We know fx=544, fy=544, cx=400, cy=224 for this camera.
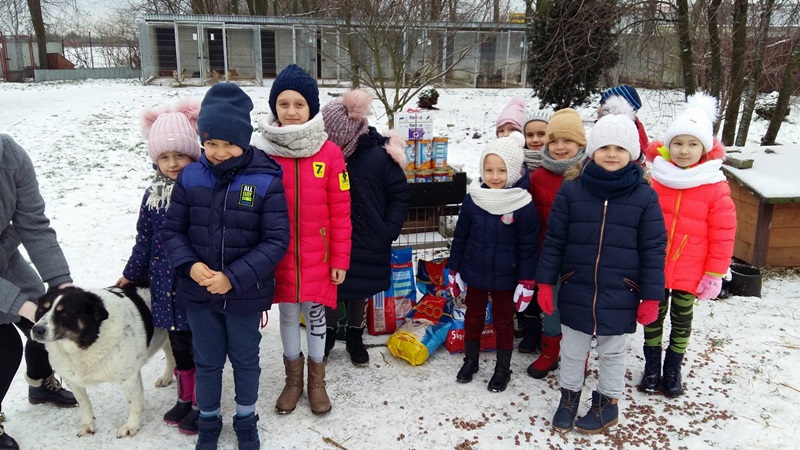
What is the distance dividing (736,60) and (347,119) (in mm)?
7454

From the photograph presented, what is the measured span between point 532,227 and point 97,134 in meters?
11.7

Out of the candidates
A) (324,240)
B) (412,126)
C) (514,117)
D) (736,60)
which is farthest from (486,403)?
(736,60)

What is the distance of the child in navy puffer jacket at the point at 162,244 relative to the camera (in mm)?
3158

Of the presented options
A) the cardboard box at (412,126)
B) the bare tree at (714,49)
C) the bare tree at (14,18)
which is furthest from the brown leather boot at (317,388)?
the bare tree at (14,18)

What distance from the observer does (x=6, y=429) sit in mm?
3293

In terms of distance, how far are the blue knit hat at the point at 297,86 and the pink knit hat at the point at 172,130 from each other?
19.9 inches

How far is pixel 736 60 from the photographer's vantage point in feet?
27.4

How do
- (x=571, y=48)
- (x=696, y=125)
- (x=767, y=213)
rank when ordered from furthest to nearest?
(x=571, y=48), (x=767, y=213), (x=696, y=125)

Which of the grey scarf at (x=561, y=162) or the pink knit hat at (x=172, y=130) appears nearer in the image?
A: the pink knit hat at (x=172, y=130)

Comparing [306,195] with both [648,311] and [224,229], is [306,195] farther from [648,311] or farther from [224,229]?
[648,311]

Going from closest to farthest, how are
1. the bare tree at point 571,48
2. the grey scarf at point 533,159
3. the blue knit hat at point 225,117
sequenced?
the blue knit hat at point 225,117 < the grey scarf at point 533,159 < the bare tree at point 571,48

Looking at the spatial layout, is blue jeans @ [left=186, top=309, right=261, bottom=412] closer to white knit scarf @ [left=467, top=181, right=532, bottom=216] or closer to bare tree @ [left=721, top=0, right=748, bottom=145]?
white knit scarf @ [left=467, top=181, right=532, bottom=216]

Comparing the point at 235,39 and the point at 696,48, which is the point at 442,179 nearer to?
the point at 696,48

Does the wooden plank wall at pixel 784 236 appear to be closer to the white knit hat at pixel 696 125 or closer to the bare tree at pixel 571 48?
the white knit hat at pixel 696 125
